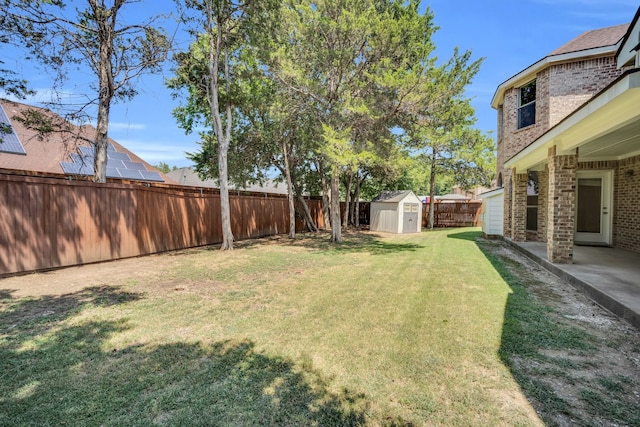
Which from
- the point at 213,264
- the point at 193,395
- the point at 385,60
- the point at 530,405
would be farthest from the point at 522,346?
the point at 385,60

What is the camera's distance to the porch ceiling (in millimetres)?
3855

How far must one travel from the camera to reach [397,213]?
19.2m

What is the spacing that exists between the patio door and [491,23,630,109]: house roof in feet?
11.8

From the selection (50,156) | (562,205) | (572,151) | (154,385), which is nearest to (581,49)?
(572,151)

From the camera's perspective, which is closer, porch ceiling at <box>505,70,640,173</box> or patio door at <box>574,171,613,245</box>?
porch ceiling at <box>505,70,640,173</box>

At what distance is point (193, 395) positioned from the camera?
7.76 feet

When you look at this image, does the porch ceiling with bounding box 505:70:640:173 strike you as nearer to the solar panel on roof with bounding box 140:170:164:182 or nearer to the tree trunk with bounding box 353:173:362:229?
the tree trunk with bounding box 353:173:362:229

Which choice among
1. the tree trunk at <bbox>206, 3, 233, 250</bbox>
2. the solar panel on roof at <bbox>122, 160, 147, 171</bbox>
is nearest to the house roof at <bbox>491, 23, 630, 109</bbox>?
the tree trunk at <bbox>206, 3, 233, 250</bbox>

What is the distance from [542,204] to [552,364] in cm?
931

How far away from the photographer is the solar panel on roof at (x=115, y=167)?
14641 millimetres

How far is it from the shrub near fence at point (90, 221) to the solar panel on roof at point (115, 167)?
6.84m

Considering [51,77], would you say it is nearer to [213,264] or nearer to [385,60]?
[213,264]

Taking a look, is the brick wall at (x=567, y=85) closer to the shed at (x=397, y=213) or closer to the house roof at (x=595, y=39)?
the house roof at (x=595, y=39)

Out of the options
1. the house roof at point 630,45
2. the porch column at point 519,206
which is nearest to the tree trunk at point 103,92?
the house roof at point 630,45
